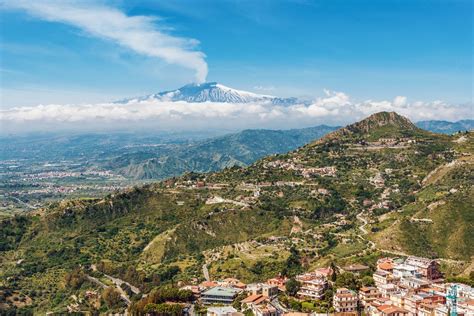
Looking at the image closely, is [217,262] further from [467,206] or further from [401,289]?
[467,206]

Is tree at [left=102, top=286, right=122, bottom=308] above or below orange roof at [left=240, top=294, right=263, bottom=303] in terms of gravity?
below

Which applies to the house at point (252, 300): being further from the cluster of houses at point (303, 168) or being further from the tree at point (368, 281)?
the cluster of houses at point (303, 168)

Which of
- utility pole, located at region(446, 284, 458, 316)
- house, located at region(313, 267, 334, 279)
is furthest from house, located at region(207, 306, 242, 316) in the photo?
utility pole, located at region(446, 284, 458, 316)

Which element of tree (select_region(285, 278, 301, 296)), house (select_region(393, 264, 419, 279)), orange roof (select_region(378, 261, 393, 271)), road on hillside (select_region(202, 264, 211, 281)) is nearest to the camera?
house (select_region(393, 264, 419, 279))

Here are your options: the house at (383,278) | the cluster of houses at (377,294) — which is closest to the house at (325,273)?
the cluster of houses at (377,294)

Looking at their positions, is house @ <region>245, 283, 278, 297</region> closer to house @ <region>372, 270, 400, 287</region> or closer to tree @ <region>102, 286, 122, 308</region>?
house @ <region>372, 270, 400, 287</region>

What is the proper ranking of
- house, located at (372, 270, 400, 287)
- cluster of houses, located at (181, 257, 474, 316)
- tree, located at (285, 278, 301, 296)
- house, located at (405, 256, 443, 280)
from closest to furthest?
cluster of houses, located at (181, 257, 474, 316)
house, located at (372, 270, 400, 287)
tree, located at (285, 278, 301, 296)
house, located at (405, 256, 443, 280)

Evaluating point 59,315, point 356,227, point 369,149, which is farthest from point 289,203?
point 59,315

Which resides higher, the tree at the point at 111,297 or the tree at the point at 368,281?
the tree at the point at 368,281
